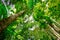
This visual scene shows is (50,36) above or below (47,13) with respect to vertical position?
below

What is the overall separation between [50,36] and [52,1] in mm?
377

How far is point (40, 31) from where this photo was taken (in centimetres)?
160

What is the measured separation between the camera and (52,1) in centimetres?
164

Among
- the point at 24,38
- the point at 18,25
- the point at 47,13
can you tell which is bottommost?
the point at 24,38

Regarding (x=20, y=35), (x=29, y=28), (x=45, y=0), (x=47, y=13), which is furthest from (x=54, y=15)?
(x=20, y=35)

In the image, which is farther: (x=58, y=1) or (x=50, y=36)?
(x=58, y=1)

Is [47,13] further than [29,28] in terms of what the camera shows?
No

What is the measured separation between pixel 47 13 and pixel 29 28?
0.26m

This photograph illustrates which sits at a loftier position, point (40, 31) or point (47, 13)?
point (47, 13)

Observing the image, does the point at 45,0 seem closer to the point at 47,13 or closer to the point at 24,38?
the point at 47,13

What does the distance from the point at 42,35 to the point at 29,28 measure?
0.65ft

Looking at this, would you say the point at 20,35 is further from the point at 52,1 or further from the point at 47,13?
the point at 52,1

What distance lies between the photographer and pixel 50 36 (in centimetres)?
151

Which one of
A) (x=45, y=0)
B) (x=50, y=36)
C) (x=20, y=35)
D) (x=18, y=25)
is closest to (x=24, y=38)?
(x=20, y=35)
